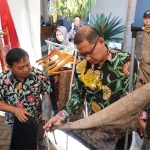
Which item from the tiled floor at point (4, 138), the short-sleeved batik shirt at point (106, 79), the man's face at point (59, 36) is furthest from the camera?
the man's face at point (59, 36)

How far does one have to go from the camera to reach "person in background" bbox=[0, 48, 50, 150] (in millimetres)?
1479

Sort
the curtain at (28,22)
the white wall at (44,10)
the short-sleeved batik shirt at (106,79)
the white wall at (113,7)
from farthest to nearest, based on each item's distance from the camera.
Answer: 1. the white wall at (44,10)
2. the white wall at (113,7)
3. the curtain at (28,22)
4. the short-sleeved batik shirt at (106,79)

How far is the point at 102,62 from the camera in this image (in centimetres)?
127

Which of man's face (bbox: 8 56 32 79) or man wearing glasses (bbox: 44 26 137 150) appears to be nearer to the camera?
man wearing glasses (bbox: 44 26 137 150)

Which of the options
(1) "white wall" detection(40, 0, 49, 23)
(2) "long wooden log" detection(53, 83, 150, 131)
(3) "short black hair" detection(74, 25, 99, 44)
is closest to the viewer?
(2) "long wooden log" detection(53, 83, 150, 131)

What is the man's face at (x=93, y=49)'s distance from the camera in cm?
114

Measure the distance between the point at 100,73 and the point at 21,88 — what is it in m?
0.75

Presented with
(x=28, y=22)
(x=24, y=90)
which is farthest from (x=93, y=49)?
(x=28, y=22)

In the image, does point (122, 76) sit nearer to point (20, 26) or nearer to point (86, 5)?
point (20, 26)

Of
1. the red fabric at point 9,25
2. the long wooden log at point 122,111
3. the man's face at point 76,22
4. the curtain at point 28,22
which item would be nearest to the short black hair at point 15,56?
the long wooden log at point 122,111

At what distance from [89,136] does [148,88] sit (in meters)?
0.58

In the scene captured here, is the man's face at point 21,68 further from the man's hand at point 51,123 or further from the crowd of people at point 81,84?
the man's hand at point 51,123

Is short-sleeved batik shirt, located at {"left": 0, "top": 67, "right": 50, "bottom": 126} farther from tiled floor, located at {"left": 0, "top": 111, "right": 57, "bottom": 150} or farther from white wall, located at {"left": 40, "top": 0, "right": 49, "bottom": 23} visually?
white wall, located at {"left": 40, "top": 0, "right": 49, "bottom": 23}

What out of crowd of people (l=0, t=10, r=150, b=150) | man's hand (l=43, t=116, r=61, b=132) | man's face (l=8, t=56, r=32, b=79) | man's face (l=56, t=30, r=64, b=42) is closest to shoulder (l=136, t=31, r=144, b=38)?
crowd of people (l=0, t=10, r=150, b=150)
